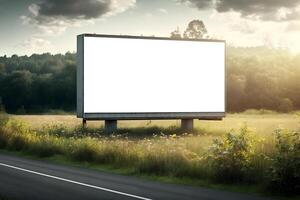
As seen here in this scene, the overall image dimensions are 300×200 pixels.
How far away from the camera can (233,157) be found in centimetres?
A: 1723

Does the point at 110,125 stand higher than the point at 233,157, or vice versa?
the point at 110,125

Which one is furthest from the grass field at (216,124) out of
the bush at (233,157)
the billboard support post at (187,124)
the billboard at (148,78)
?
the bush at (233,157)

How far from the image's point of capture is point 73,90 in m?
131

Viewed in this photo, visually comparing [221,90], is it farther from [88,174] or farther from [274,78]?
[274,78]

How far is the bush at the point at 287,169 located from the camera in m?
14.6

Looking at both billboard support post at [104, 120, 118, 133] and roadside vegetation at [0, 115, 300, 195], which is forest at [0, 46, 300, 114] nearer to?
billboard support post at [104, 120, 118, 133]

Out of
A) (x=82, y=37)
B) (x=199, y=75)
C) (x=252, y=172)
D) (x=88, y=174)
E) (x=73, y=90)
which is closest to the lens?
(x=252, y=172)

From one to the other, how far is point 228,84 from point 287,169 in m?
90.2

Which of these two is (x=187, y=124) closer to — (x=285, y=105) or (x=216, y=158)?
(x=216, y=158)

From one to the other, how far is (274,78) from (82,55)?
74.2 meters

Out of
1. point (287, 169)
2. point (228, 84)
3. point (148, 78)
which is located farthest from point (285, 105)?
point (287, 169)

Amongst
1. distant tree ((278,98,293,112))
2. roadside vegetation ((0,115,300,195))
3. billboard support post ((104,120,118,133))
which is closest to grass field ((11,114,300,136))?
billboard support post ((104,120,118,133))

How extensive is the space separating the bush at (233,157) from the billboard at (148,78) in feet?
69.2

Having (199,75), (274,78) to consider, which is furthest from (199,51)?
(274,78)
